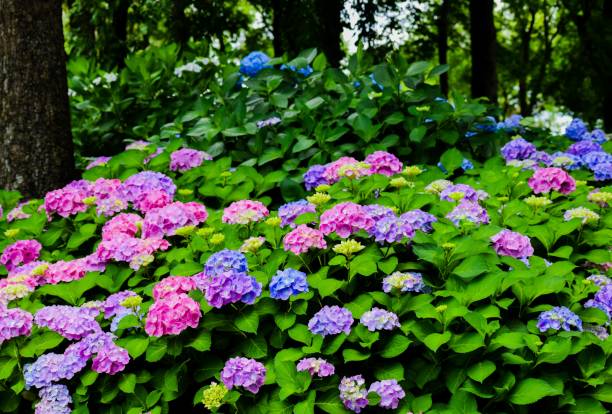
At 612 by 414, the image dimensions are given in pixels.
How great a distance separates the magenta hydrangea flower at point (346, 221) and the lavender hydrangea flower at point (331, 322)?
0.45 m

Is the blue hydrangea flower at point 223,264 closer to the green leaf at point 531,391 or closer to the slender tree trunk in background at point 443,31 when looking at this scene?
the green leaf at point 531,391

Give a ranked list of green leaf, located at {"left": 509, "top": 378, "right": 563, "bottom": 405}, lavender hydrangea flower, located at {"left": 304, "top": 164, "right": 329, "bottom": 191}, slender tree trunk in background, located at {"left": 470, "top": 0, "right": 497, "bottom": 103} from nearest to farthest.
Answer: green leaf, located at {"left": 509, "top": 378, "right": 563, "bottom": 405}
lavender hydrangea flower, located at {"left": 304, "top": 164, "right": 329, "bottom": 191}
slender tree trunk in background, located at {"left": 470, "top": 0, "right": 497, "bottom": 103}

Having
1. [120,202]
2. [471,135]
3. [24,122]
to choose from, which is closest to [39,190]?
[24,122]

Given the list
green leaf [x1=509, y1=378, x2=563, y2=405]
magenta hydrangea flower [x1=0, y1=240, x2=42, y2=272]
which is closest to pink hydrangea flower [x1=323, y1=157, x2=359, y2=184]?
magenta hydrangea flower [x1=0, y1=240, x2=42, y2=272]

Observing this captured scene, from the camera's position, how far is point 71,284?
115 inches

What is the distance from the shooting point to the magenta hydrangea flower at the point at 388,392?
7.44 ft

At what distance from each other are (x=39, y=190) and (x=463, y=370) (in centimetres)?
318

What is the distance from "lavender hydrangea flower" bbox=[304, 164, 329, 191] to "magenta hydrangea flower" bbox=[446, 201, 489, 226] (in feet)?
3.24

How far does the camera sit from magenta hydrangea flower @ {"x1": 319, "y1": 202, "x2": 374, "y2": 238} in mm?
2781

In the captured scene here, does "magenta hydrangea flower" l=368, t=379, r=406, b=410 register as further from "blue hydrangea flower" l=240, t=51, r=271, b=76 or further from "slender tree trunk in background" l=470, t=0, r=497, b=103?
"slender tree trunk in background" l=470, t=0, r=497, b=103

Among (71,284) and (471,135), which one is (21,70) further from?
(471,135)

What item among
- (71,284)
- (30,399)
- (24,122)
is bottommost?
(30,399)

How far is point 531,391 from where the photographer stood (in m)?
2.23

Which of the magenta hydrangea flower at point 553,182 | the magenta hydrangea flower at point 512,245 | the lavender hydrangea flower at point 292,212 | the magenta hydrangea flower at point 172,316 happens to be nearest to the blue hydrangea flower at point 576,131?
the magenta hydrangea flower at point 553,182
